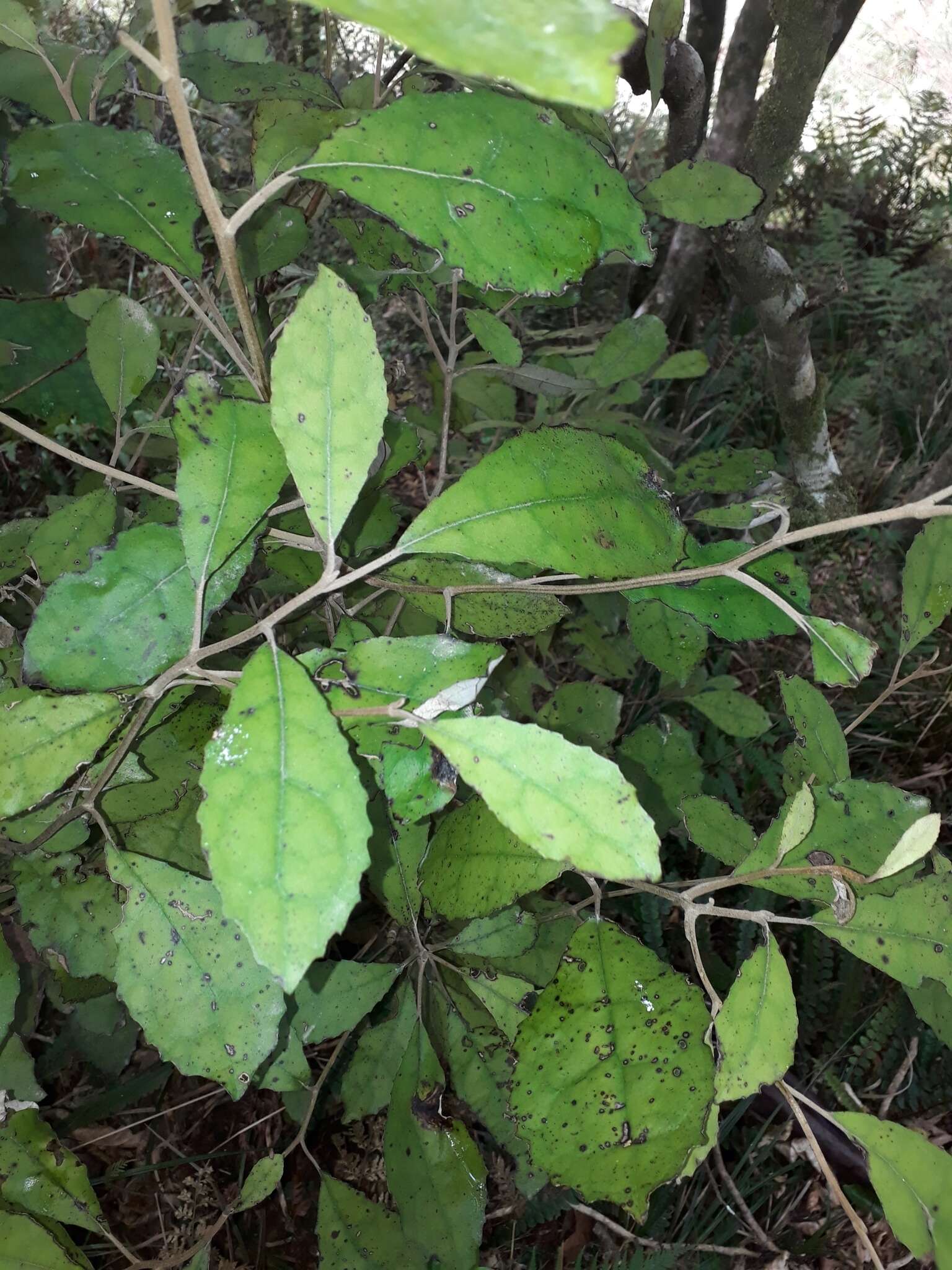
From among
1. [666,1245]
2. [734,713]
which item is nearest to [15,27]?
[734,713]

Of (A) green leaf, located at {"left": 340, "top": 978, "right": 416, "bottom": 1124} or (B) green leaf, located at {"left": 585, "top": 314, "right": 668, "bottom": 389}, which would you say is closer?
(A) green leaf, located at {"left": 340, "top": 978, "right": 416, "bottom": 1124}

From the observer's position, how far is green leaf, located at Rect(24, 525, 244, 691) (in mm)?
601

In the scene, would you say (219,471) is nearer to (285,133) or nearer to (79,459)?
(79,459)

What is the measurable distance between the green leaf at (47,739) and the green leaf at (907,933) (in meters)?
0.59

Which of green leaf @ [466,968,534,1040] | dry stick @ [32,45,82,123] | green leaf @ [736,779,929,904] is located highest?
dry stick @ [32,45,82,123]

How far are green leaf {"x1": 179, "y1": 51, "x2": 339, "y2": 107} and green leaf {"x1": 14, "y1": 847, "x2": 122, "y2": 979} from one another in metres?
0.82

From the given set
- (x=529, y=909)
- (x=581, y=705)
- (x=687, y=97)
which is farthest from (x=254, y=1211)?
(x=687, y=97)

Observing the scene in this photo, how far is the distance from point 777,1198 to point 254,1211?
0.91m

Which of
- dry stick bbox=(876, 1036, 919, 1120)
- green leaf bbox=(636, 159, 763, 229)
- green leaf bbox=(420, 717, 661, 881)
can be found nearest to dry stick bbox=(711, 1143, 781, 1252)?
dry stick bbox=(876, 1036, 919, 1120)

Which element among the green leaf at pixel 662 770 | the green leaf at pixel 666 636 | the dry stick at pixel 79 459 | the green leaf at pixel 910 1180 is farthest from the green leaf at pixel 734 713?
the dry stick at pixel 79 459

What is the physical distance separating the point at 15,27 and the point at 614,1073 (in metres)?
1.10

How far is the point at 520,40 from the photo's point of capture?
0.89ft

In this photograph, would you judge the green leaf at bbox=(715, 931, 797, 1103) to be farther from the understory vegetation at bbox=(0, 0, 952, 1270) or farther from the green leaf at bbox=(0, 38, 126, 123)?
the green leaf at bbox=(0, 38, 126, 123)

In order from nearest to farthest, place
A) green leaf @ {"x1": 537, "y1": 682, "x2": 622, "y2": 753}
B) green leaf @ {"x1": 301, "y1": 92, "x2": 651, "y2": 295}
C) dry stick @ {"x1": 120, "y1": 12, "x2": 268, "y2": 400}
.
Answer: dry stick @ {"x1": 120, "y1": 12, "x2": 268, "y2": 400}
green leaf @ {"x1": 301, "y1": 92, "x2": 651, "y2": 295}
green leaf @ {"x1": 537, "y1": 682, "x2": 622, "y2": 753}
